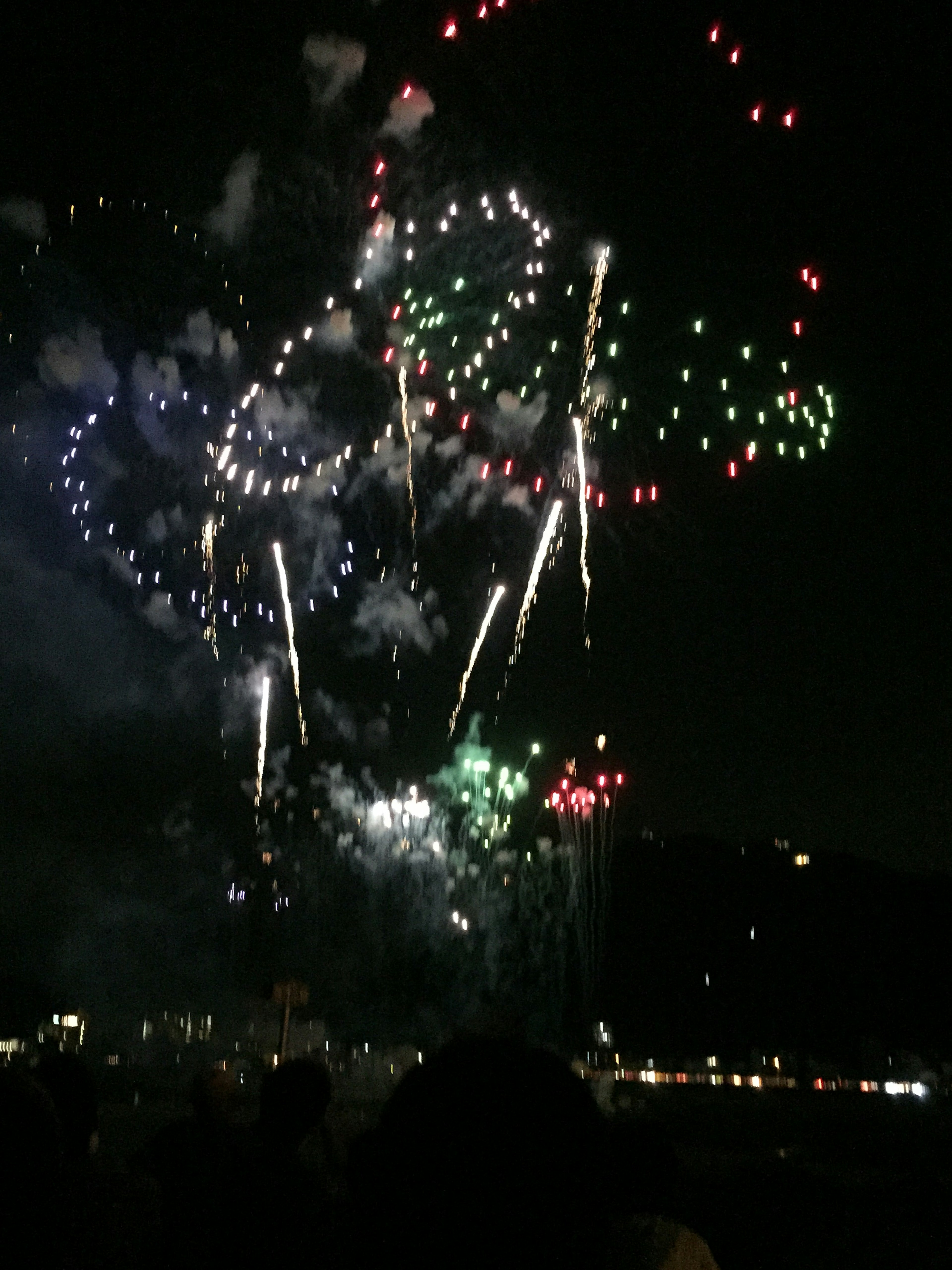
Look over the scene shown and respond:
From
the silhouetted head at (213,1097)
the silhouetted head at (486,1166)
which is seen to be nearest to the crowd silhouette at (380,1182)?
the silhouetted head at (486,1166)

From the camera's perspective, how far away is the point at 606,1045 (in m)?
53.6

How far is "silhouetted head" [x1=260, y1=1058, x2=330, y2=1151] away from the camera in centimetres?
366

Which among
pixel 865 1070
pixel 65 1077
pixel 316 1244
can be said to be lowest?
pixel 865 1070

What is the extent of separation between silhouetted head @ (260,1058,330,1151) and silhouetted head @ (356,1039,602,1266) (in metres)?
2.00

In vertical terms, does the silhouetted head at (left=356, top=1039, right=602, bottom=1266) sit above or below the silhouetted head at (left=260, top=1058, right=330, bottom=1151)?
above

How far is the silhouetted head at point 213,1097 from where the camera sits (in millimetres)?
4082

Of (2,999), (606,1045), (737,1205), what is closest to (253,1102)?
(737,1205)

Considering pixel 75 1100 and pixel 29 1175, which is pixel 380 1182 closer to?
pixel 29 1175

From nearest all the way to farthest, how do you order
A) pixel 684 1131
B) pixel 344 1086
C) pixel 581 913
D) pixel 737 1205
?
pixel 737 1205, pixel 684 1131, pixel 344 1086, pixel 581 913

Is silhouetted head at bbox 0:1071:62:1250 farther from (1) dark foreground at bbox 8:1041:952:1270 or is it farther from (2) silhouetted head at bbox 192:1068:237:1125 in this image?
(2) silhouetted head at bbox 192:1068:237:1125

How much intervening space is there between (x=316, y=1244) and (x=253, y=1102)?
60.4 ft

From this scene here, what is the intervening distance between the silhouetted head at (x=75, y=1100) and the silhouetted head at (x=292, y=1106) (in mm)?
548

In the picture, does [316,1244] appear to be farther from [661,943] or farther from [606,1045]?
[661,943]

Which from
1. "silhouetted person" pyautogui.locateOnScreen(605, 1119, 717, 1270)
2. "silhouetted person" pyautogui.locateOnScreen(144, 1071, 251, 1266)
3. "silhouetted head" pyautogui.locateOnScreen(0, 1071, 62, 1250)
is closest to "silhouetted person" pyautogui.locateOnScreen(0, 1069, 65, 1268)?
"silhouetted head" pyautogui.locateOnScreen(0, 1071, 62, 1250)
